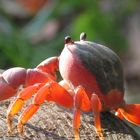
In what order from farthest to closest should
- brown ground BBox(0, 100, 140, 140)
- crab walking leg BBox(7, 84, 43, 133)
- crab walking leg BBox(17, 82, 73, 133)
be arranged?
crab walking leg BBox(17, 82, 73, 133) < crab walking leg BBox(7, 84, 43, 133) < brown ground BBox(0, 100, 140, 140)

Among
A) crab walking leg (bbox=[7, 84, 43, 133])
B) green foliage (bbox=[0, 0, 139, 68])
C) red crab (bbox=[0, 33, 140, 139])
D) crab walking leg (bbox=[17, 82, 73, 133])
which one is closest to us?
crab walking leg (bbox=[7, 84, 43, 133])

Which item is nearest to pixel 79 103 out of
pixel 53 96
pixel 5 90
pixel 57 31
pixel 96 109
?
pixel 96 109

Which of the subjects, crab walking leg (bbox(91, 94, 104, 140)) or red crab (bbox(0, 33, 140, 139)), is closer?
crab walking leg (bbox(91, 94, 104, 140))

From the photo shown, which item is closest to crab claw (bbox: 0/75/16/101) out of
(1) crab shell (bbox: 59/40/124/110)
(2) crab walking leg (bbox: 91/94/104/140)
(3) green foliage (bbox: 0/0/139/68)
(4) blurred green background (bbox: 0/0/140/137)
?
(1) crab shell (bbox: 59/40/124/110)

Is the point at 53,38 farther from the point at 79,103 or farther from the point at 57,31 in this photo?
the point at 79,103

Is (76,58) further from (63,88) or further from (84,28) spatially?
(84,28)

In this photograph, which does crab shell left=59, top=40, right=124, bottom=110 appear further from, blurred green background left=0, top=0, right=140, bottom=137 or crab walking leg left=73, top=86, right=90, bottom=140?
blurred green background left=0, top=0, right=140, bottom=137
